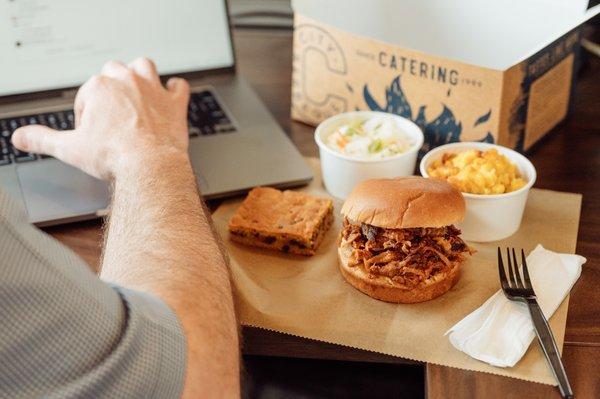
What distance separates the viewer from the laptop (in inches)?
44.4

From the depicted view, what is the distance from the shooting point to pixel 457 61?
107 cm

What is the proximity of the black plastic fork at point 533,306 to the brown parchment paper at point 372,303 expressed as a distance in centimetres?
1

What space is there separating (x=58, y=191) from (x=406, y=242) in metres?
0.53

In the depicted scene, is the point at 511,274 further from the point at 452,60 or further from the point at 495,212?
the point at 452,60

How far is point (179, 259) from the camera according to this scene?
0.76 metres

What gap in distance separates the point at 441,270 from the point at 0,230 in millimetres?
558

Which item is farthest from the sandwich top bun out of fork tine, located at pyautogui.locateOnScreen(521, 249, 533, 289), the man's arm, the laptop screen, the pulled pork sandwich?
the laptop screen

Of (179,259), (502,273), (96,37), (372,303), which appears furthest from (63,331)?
(96,37)

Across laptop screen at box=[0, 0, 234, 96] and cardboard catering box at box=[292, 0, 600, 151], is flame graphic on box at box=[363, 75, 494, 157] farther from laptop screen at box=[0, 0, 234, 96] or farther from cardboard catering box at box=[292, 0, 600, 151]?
laptop screen at box=[0, 0, 234, 96]

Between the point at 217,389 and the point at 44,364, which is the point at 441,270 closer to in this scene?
the point at 217,389

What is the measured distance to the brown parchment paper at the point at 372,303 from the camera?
0.83m

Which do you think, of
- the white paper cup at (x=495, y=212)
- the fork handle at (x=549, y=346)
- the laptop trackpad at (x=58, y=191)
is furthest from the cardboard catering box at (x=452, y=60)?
the laptop trackpad at (x=58, y=191)

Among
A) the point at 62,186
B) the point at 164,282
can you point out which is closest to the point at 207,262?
the point at 164,282

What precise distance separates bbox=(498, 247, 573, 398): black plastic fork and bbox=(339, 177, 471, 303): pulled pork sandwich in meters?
0.06
